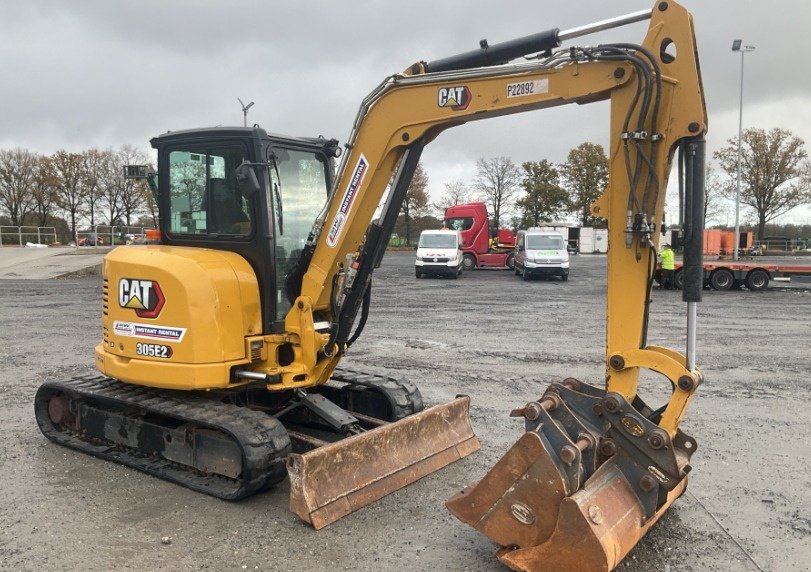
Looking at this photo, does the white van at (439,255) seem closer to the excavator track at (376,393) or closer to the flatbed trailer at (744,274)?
the flatbed trailer at (744,274)

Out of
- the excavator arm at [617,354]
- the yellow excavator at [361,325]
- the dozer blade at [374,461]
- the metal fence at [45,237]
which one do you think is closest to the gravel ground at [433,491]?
the dozer blade at [374,461]

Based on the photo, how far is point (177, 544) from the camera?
4.29 metres

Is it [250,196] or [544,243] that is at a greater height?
[250,196]

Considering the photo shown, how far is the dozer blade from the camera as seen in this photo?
14.7ft

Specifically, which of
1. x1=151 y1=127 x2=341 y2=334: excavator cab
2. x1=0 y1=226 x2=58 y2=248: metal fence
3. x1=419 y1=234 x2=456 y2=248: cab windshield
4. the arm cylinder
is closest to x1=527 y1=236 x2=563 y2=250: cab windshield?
x1=419 y1=234 x2=456 y2=248: cab windshield

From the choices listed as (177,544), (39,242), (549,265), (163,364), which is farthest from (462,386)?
(39,242)

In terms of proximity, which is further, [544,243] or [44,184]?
[44,184]

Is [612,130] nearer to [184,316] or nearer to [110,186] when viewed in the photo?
[184,316]

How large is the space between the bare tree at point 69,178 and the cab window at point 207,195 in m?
52.8

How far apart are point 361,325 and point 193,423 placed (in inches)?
64.1

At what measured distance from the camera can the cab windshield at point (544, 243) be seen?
88.8 ft

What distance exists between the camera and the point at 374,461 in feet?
16.5

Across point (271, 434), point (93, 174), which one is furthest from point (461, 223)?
point (93, 174)

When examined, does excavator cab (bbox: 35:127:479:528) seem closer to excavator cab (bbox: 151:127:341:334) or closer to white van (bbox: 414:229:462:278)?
excavator cab (bbox: 151:127:341:334)
